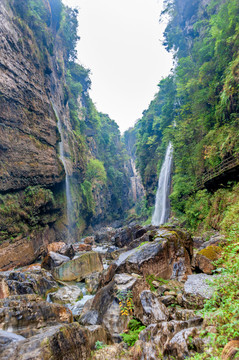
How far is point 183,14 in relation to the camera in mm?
25281

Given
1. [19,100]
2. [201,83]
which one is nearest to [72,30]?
[19,100]

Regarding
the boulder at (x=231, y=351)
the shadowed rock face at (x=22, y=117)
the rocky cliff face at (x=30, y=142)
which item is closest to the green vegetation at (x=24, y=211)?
the rocky cliff face at (x=30, y=142)

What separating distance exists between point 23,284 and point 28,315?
9.46 ft

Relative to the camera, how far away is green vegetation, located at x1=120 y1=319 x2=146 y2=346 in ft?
11.6

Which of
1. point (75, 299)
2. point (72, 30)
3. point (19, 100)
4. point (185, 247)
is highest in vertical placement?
point (72, 30)

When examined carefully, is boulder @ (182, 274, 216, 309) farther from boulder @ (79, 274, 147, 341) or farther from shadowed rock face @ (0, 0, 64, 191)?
shadowed rock face @ (0, 0, 64, 191)

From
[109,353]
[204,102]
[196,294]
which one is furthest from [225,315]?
[204,102]

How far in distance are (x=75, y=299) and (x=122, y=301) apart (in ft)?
11.8

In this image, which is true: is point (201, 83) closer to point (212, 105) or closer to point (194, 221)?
point (212, 105)

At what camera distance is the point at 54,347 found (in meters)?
2.71

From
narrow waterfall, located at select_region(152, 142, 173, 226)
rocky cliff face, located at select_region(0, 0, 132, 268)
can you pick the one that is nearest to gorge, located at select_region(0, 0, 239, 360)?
rocky cliff face, located at select_region(0, 0, 132, 268)

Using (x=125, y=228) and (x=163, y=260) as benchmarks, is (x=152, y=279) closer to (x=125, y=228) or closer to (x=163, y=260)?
(x=163, y=260)

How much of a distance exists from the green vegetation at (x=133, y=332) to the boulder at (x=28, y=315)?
1.78 meters

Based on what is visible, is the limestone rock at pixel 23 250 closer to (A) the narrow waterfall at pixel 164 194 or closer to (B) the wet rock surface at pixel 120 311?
(B) the wet rock surface at pixel 120 311
